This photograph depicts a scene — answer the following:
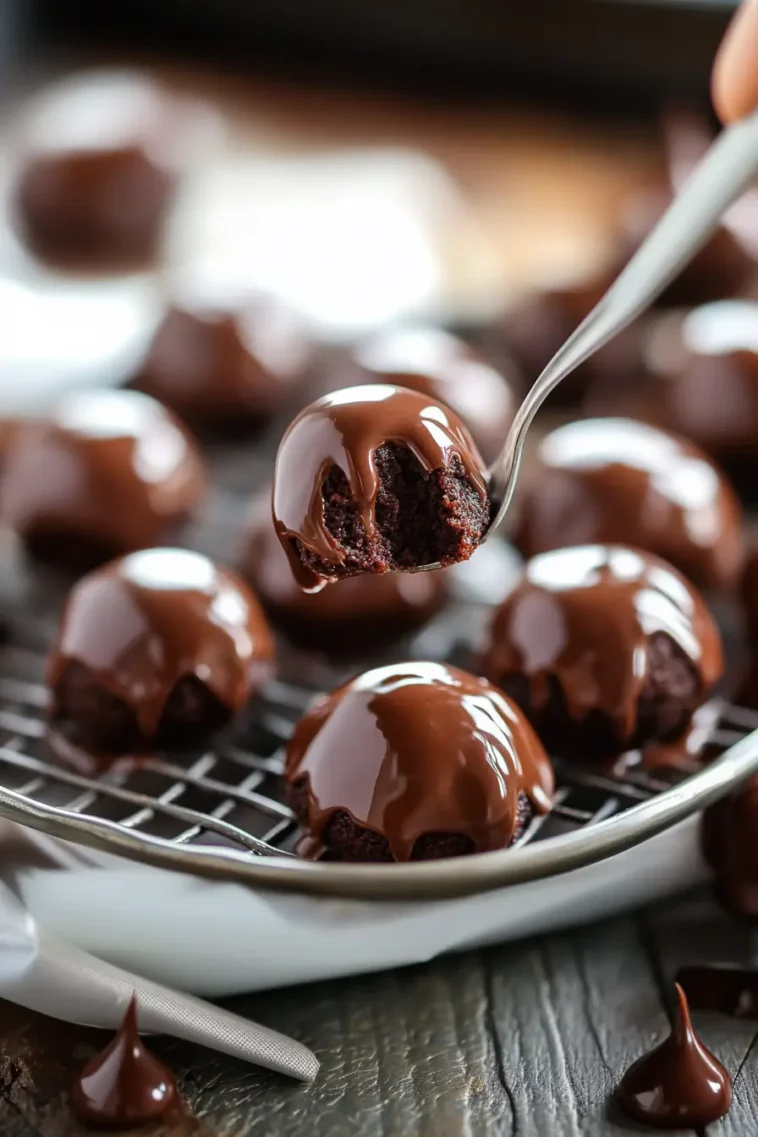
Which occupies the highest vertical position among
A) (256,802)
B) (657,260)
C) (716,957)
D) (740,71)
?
(740,71)

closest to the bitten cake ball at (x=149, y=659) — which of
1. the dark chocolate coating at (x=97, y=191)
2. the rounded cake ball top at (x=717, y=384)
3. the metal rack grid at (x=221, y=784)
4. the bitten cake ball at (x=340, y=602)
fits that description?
the metal rack grid at (x=221, y=784)

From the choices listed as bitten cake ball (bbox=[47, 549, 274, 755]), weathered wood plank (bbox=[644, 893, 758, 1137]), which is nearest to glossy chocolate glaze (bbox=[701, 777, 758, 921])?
weathered wood plank (bbox=[644, 893, 758, 1137])

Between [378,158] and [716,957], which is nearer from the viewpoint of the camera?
[716,957]

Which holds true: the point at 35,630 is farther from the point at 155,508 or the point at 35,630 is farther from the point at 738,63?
the point at 738,63

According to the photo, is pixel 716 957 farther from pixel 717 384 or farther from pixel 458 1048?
pixel 717 384

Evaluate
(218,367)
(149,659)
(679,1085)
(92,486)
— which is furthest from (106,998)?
(218,367)

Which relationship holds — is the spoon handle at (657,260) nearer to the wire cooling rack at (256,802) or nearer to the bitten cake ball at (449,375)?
the wire cooling rack at (256,802)

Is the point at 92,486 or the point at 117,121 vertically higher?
the point at 117,121
